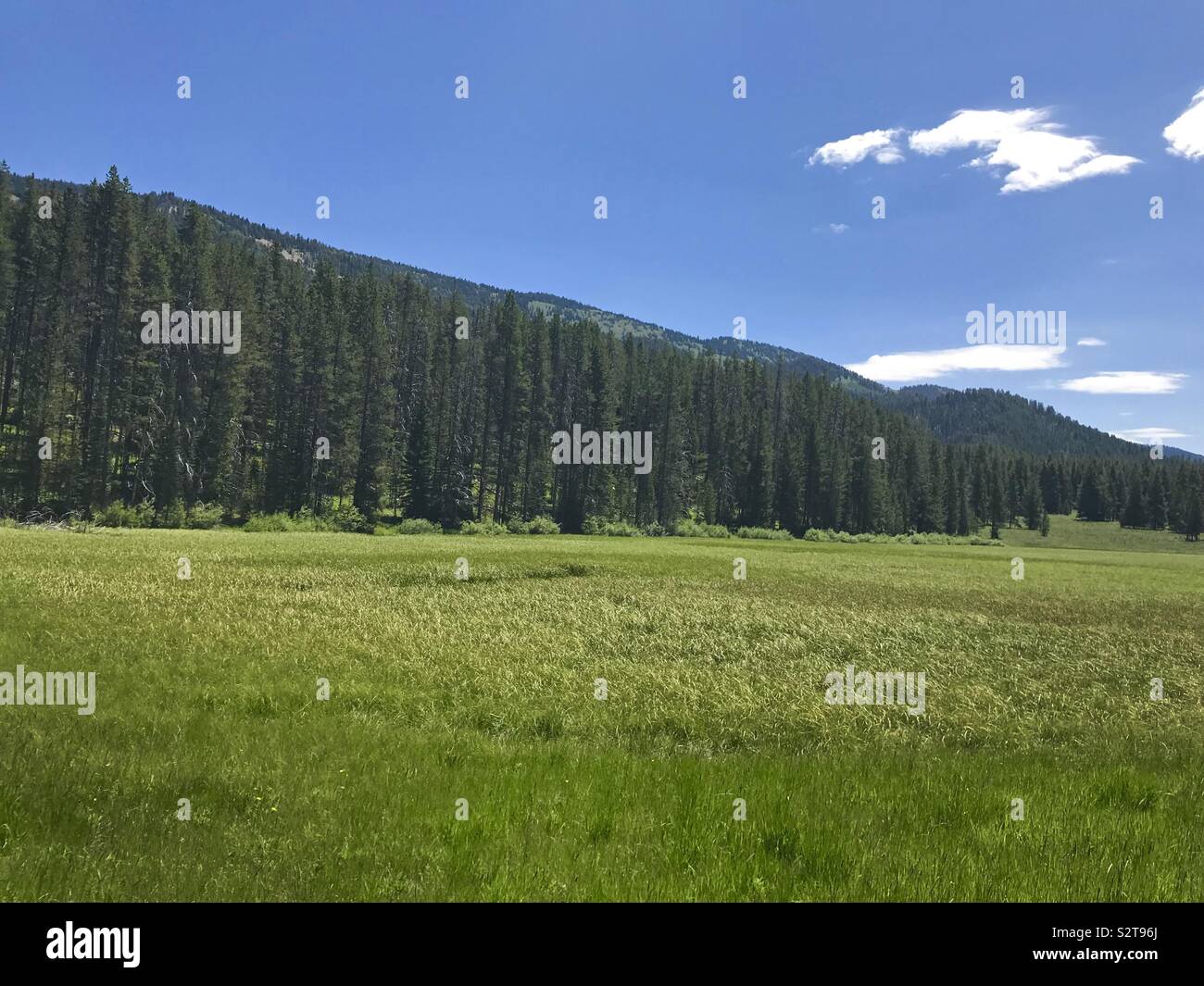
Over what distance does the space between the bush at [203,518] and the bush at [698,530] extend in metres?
65.1

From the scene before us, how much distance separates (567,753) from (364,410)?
9733 centimetres

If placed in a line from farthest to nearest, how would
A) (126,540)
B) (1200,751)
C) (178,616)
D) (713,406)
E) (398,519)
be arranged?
(713,406) < (398,519) < (126,540) < (178,616) < (1200,751)

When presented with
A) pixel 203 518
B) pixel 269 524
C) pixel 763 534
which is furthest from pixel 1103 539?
pixel 203 518

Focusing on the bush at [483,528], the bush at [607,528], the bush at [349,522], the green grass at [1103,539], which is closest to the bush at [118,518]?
the bush at [349,522]

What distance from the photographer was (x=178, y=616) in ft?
61.2

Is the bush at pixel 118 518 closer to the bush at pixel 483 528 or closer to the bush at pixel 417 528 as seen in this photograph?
the bush at pixel 417 528

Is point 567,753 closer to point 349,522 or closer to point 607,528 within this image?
point 349,522

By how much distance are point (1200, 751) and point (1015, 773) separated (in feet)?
16.3

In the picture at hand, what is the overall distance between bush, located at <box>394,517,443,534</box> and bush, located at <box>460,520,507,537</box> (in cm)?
377

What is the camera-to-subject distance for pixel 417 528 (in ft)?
281

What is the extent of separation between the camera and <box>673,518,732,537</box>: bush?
11162 cm

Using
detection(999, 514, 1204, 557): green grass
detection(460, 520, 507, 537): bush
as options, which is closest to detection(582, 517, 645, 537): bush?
detection(460, 520, 507, 537): bush

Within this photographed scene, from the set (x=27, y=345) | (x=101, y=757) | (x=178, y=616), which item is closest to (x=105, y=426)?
(x=27, y=345)
